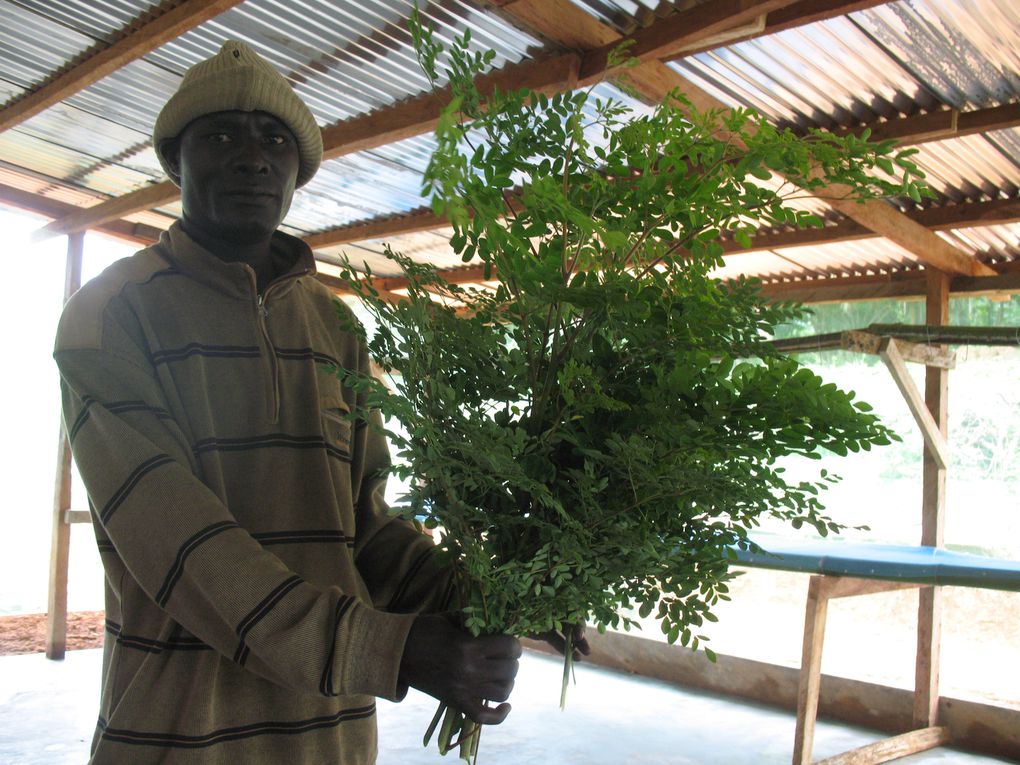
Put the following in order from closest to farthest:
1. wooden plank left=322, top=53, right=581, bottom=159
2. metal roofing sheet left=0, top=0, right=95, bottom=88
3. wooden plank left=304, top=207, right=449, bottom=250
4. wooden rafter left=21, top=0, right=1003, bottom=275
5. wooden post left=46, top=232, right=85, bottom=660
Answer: wooden rafter left=21, top=0, right=1003, bottom=275
wooden plank left=322, top=53, right=581, bottom=159
metal roofing sheet left=0, top=0, right=95, bottom=88
wooden plank left=304, top=207, right=449, bottom=250
wooden post left=46, top=232, right=85, bottom=660

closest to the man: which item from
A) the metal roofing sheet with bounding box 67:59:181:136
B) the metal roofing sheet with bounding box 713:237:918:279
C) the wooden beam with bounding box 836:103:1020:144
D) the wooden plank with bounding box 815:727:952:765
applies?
the wooden beam with bounding box 836:103:1020:144

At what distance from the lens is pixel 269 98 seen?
1.33 metres

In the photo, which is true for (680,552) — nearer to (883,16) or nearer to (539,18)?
(539,18)

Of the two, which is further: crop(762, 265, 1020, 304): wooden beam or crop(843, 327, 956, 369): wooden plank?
crop(762, 265, 1020, 304): wooden beam

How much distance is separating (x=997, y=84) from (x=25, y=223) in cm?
771

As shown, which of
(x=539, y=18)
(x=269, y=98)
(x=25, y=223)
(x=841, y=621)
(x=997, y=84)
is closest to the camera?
(x=269, y=98)

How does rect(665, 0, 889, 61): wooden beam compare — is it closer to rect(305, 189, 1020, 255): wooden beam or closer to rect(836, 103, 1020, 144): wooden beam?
rect(836, 103, 1020, 144): wooden beam

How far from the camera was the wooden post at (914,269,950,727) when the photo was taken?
471cm

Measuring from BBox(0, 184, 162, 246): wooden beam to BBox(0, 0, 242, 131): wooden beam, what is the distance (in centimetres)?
147

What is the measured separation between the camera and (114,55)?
338cm

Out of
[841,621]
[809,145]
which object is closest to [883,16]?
[809,145]

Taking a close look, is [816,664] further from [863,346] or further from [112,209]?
[112,209]

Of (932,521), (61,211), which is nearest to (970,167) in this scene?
(932,521)

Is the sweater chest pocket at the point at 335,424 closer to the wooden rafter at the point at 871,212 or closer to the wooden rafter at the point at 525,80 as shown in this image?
the wooden rafter at the point at 525,80
